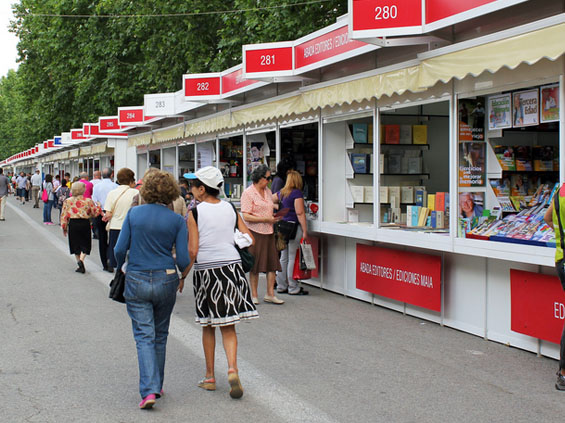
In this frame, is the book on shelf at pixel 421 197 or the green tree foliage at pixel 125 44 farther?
the green tree foliage at pixel 125 44

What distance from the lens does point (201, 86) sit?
13906 millimetres

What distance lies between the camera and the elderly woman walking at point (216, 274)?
5238mm

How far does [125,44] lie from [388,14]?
1018 inches

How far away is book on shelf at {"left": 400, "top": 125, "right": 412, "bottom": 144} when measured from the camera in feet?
32.2

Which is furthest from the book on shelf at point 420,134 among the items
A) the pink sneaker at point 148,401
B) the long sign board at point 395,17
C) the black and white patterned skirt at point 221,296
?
the pink sneaker at point 148,401

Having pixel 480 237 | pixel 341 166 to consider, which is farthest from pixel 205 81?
pixel 480 237

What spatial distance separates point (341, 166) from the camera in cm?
1053

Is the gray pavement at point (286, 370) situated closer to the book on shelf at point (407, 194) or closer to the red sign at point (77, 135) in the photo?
the book on shelf at point (407, 194)

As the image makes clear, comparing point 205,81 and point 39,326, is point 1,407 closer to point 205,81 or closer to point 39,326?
point 39,326

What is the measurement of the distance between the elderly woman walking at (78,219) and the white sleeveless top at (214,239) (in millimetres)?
7457

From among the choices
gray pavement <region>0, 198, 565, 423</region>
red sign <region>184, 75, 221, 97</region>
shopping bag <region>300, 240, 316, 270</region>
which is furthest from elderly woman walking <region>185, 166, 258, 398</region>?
red sign <region>184, 75, 221, 97</region>

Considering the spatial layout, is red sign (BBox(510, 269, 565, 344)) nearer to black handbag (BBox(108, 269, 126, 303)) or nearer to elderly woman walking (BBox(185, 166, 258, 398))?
elderly woman walking (BBox(185, 166, 258, 398))

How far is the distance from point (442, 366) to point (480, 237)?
1.60 metres

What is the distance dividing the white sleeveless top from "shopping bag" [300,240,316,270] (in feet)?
15.5
